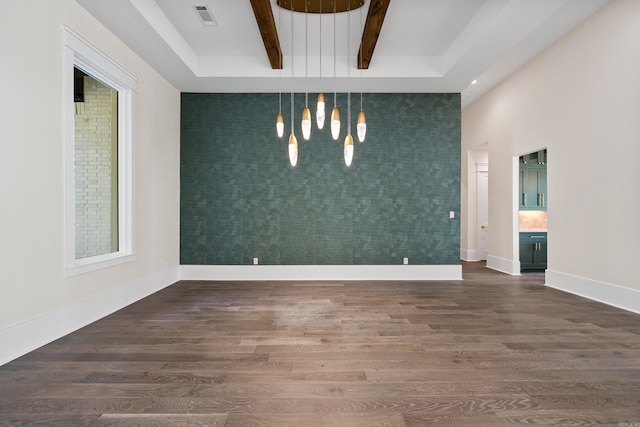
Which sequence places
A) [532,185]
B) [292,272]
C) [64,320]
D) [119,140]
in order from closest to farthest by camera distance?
[64,320]
[119,140]
[292,272]
[532,185]

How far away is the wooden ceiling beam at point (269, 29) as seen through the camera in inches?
154

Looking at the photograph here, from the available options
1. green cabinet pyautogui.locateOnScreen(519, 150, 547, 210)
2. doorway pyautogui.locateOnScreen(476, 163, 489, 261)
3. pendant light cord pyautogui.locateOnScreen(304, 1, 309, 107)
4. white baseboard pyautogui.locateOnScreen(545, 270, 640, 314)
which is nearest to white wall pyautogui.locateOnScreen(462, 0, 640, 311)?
white baseboard pyautogui.locateOnScreen(545, 270, 640, 314)

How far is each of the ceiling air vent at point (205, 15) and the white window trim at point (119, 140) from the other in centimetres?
116

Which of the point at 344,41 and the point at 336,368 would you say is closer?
the point at 336,368

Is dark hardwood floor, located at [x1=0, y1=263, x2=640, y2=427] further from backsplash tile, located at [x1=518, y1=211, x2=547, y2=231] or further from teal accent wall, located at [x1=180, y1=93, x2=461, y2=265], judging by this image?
backsplash tile, located at [x1=518, y1=211, x2=547, y2=231]

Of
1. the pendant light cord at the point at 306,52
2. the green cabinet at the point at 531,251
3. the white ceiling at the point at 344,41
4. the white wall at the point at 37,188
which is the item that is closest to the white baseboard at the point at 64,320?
the white wall at the point at 37,188

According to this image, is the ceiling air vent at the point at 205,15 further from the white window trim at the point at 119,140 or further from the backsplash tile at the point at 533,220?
the backsplash tile at the point at 533,220

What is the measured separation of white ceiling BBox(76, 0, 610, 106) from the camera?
414 centimetres

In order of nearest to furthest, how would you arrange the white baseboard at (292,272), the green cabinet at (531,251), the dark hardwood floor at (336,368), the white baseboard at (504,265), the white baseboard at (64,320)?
the dark hardwood floor at (336,368)
the white baseboard at (64,320)
the white baseboard at (292,272)
the white baseboard at (504,265)
the green cabinet at (531,251)

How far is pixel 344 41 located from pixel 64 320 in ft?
15.5

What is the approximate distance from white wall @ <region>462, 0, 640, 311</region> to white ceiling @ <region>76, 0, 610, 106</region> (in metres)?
0.41

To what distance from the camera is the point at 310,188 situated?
6.36m

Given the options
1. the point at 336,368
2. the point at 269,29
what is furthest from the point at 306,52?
the point at 336,368

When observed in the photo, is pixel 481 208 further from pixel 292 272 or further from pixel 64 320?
pixel 64 320
